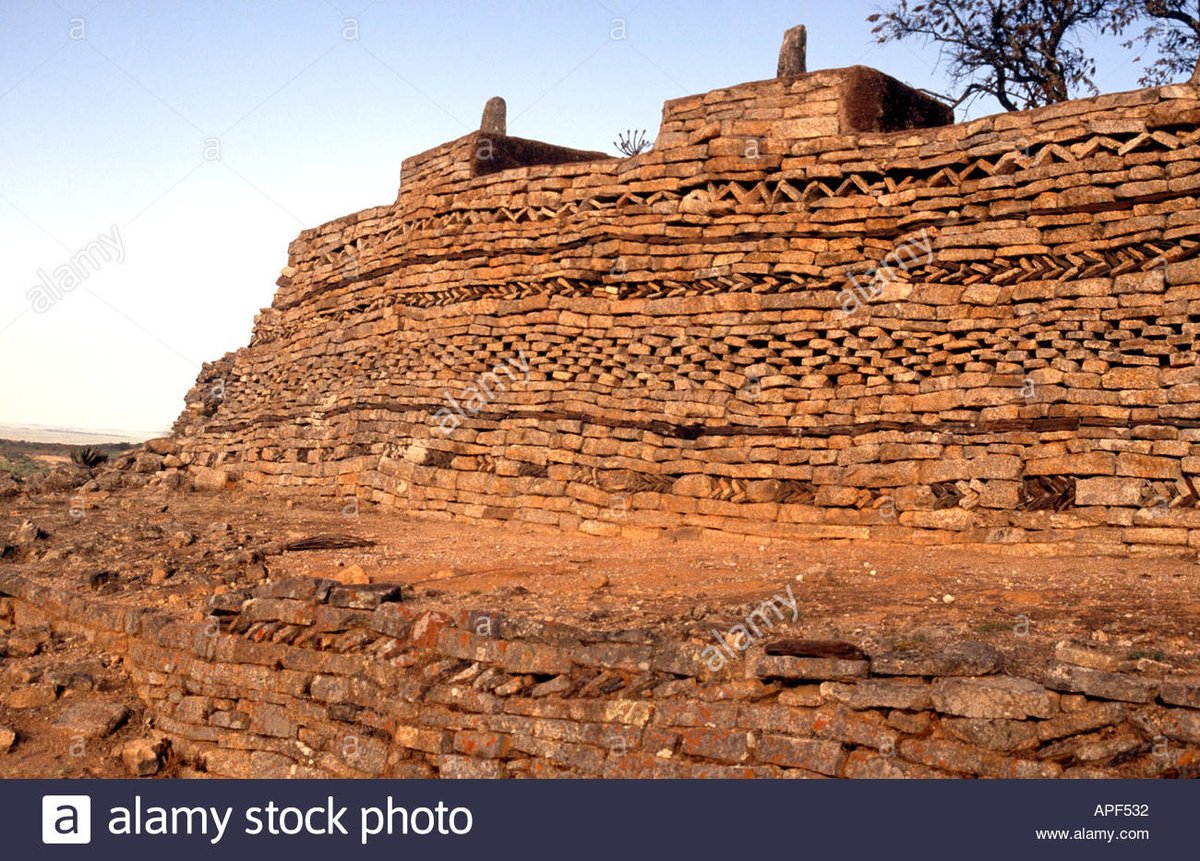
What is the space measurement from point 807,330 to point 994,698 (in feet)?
19.0

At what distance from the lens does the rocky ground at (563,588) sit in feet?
23.9

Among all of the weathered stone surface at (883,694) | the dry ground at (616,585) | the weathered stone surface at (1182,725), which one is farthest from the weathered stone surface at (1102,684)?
the weathered stone surface at (883,694)

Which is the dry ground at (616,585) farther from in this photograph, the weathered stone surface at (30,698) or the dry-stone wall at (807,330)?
the dry-stone wall at (807,330)

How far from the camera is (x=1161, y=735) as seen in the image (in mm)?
5516

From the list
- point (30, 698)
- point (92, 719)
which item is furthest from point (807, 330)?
point (30, 698)

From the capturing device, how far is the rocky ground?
727cm

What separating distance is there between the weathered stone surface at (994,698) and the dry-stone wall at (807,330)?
12.6ft

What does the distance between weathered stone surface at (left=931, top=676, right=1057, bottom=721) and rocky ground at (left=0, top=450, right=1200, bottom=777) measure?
55cm

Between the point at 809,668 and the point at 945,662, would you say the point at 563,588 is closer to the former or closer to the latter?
the point at 809,668

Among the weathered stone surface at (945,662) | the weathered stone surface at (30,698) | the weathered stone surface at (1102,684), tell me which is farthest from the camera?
the weathered stone surface at (30,698)

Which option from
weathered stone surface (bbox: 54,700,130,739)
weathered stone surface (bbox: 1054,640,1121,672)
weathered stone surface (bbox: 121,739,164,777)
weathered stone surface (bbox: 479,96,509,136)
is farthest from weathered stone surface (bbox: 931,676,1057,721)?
weathered stone surface (bbox: 479,96,509,136)

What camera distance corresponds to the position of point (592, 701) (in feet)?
22.1

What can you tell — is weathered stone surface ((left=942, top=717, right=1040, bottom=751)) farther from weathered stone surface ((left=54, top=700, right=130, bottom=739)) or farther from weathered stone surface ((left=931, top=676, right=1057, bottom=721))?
weathered stone surface ((left=54, top=700, right=130, bottom=739))

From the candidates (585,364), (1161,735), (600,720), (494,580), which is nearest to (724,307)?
(585,364)
